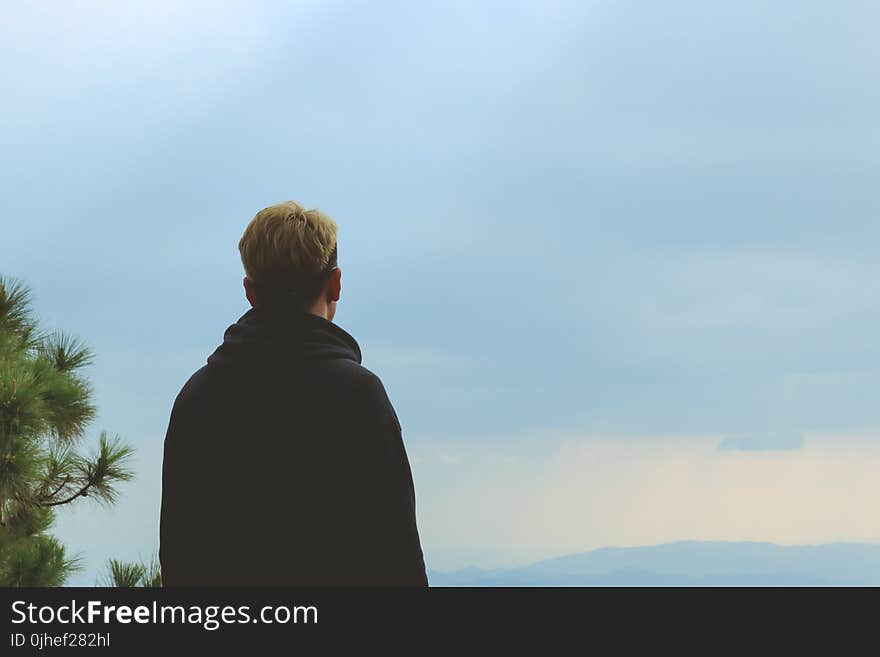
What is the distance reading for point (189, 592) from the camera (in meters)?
1.49

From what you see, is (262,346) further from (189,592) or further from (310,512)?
(189,592)

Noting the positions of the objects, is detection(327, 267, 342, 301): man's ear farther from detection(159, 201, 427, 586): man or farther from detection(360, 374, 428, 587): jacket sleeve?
detection(360, 374, 428, 587): jacket sleeve

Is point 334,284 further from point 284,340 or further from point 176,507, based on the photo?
point 176,507

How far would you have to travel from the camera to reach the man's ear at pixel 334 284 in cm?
152

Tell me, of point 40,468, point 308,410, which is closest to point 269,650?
point 308,410

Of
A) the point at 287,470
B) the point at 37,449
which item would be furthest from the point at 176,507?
the point at 37,449

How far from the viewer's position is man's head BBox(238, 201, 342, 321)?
1.48 m

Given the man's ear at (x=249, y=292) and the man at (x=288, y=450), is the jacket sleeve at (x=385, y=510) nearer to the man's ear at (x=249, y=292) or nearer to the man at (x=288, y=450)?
the man at (x=288, y=450)

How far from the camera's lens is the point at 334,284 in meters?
1.52

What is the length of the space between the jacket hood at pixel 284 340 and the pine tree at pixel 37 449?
390 cm

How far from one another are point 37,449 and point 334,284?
414cm

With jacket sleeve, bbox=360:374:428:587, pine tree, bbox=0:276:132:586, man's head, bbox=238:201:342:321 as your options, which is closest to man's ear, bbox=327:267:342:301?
man's head, bbox=238:201:342:321

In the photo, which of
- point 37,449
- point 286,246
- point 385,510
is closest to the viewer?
point 385,510

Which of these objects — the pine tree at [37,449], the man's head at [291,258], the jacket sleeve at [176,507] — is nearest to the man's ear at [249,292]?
the man's head at [291,258]
